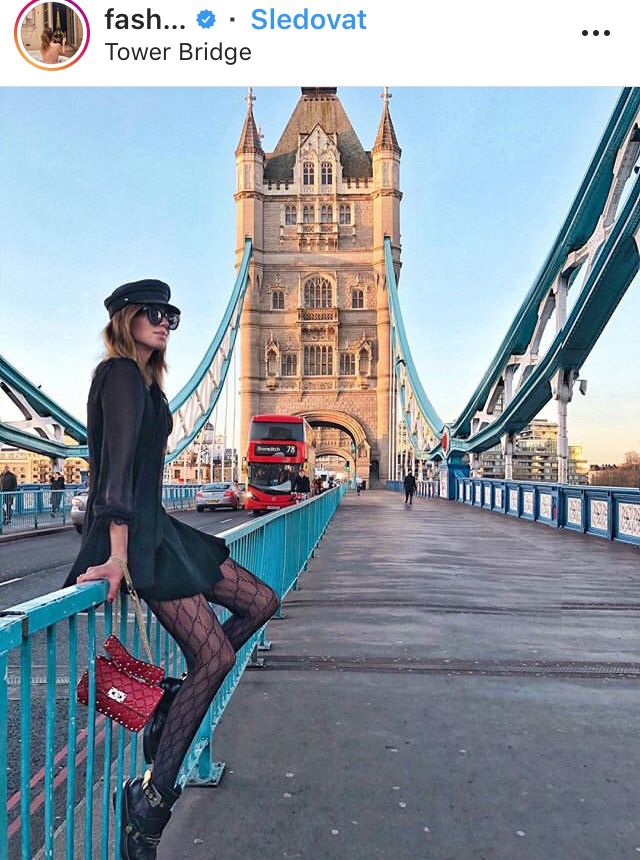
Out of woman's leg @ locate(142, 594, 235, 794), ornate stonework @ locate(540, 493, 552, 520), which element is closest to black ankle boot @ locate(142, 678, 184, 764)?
woman's leg @ locate(142, 594, 235, 794)

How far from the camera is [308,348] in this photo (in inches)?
2271

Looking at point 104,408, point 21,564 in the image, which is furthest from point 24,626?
point 21,564

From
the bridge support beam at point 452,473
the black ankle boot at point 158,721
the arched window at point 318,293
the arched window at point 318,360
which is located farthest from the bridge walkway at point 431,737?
the arched window at point 318,293

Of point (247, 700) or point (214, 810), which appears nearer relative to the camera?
point (214, 810)

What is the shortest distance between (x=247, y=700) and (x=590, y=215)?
19512 mm

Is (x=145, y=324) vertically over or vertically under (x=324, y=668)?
over

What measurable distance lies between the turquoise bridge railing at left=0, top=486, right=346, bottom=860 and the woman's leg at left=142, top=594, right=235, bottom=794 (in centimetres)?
15

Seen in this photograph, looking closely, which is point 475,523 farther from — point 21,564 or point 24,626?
point 24,626

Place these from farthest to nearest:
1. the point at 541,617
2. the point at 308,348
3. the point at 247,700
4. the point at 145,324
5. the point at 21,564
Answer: the point at 308,348 < the point at 21,564 < the point at 541,617 < the point at 247,700 < the point at 145,324

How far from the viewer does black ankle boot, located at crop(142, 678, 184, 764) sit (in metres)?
2.28

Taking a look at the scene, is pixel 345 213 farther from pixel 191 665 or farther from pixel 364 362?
pixel 191 665

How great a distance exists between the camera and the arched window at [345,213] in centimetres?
5997

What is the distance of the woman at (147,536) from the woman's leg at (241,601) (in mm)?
82

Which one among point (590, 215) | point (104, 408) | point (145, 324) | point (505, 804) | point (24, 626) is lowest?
point (505, 804)
